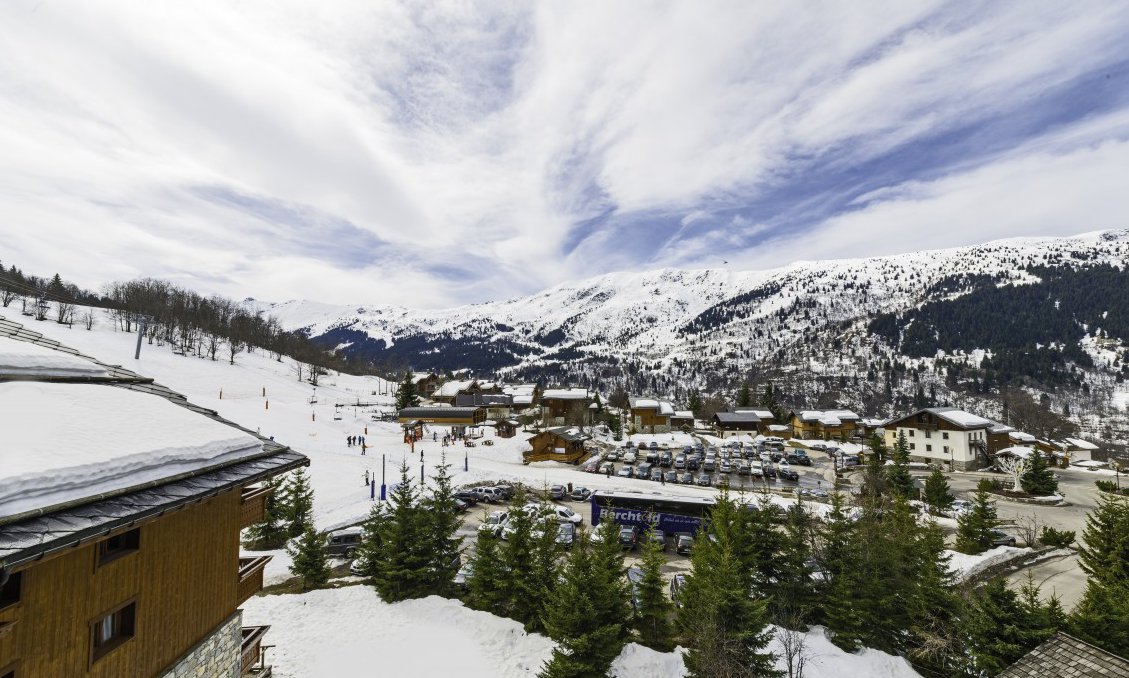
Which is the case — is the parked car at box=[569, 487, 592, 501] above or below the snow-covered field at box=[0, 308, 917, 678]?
below

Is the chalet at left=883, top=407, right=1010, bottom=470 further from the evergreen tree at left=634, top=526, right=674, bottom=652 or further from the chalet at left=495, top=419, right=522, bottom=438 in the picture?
the evergreen tree at left=634, top=526, right=674, bottom=652

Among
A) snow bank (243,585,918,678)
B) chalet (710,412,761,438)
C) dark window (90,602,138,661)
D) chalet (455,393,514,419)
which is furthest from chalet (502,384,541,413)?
dark window (90,602,138,661)

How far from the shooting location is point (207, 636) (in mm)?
10062

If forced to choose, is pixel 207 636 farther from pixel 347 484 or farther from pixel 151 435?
pixel 347 484

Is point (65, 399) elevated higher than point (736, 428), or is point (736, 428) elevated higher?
point (65, 399)

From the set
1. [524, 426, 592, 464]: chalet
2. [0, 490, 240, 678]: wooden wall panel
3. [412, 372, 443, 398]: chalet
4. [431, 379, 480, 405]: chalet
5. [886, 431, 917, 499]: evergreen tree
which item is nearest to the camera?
[0, 490, 240, 678]: wooden wall panel

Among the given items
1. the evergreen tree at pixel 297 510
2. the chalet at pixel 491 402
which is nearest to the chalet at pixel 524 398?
the chalet at pixel 491 402

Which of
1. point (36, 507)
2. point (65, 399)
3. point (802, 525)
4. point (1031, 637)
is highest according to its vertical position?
point (65, 399)

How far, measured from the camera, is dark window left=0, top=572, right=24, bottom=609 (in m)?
5.86

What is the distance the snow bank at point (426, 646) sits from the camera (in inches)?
693

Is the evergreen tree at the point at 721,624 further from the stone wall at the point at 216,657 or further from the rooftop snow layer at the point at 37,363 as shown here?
the rooftop snow layer at the point at 37,363

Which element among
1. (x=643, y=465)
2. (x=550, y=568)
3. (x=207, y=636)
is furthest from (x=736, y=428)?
(x=207, y=636)

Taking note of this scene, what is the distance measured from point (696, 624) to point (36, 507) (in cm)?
1776

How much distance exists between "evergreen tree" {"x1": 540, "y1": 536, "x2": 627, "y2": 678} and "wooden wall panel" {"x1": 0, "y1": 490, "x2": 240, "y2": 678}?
33.1ft
